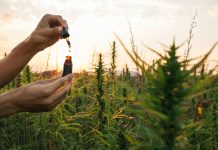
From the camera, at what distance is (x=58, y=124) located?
3934 mm

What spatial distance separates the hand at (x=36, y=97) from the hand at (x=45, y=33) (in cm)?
102

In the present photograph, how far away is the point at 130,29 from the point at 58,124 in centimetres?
143

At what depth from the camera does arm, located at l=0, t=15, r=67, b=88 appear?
383 cm

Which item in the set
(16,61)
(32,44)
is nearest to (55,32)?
(32,44)

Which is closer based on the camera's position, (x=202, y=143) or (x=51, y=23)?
(x=202, y=143)

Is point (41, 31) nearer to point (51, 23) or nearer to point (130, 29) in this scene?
point (51, 23)

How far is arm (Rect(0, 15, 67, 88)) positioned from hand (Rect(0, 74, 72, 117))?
2.91ft

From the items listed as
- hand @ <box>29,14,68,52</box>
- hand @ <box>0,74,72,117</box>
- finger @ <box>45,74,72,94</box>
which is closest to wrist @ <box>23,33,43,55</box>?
hand @ <box>29,14,68,52</box>

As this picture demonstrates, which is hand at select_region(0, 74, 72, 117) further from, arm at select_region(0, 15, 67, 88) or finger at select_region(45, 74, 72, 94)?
arm at select_region(0, 15, 67, 88)

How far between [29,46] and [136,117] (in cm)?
123

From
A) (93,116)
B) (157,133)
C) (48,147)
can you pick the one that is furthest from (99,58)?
(157,133)

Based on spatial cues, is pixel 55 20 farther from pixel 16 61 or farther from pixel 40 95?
pixel 40 95

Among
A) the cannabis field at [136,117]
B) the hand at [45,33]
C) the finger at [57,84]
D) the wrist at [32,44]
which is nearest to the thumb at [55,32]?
the hand at [45,33]

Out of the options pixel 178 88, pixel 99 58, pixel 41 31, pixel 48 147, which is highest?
pixel 41 31
